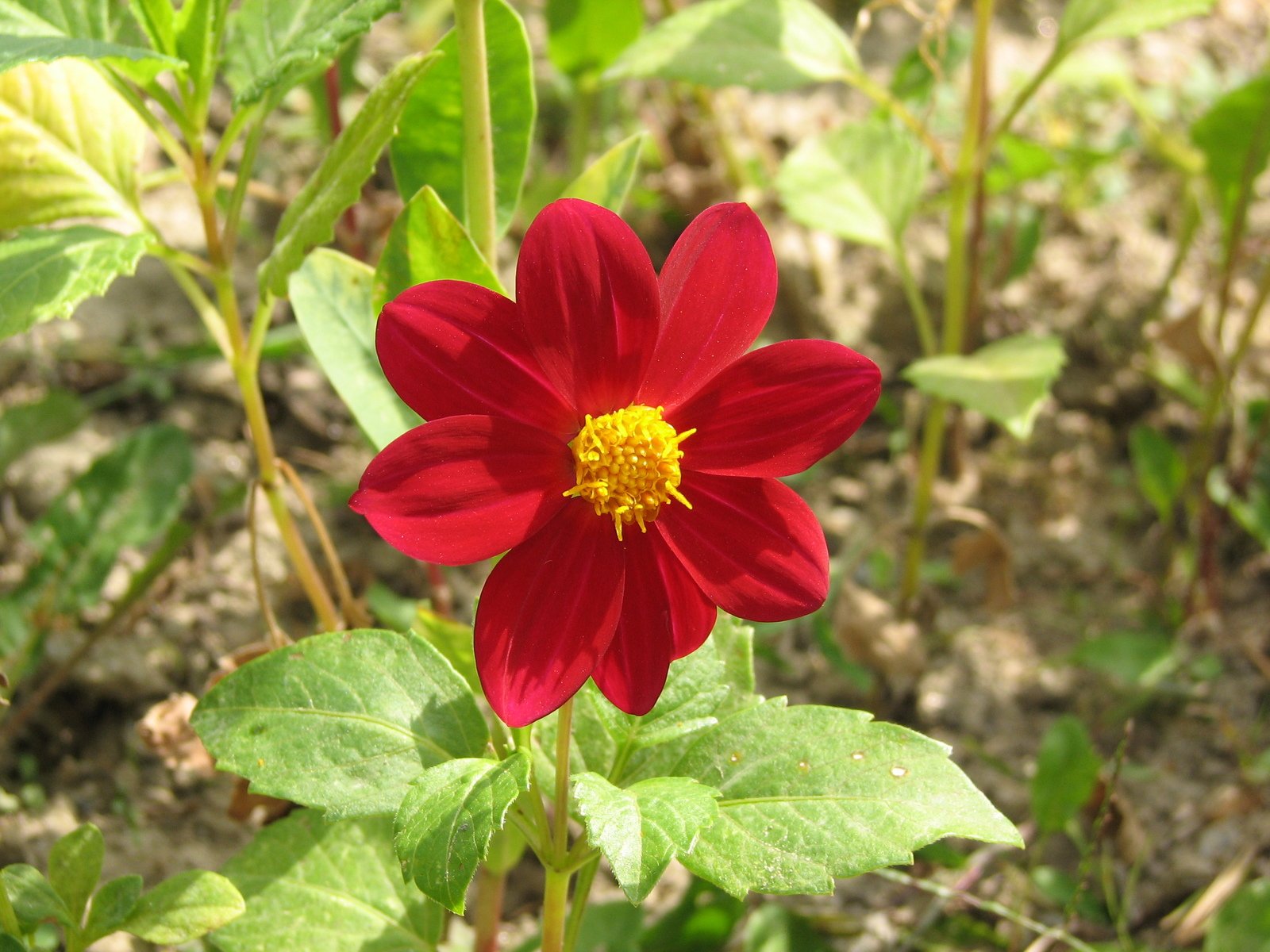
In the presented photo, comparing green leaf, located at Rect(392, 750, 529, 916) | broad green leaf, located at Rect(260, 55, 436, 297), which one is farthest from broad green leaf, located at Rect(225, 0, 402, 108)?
green leaf, located at Rect(392, 750, 529, 916)

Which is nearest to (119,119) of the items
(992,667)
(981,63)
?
(981,63)

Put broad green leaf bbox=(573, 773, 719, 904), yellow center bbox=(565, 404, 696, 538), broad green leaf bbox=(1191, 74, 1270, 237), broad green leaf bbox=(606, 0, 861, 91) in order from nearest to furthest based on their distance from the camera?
1. broad green leaf bbox=(573, 773, 719, 904)
2. yellow center bbox=(565, 404, 696, 538)
3. broad green leaf bbox=(606, 0, 861, 91)
4. broad green leaf bbox=(1191, 74, 1270, 237)

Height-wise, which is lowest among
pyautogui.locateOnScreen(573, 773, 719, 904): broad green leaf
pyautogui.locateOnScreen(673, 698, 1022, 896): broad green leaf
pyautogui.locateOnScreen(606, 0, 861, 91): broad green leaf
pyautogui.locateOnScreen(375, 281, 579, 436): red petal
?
pyautogui.locateOnScreen(673, 698, 1022, 896): broad green leaf

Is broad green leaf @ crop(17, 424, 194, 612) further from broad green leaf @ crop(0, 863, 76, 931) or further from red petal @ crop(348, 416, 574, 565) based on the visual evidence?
red petal @ crop(348, 416, 574, 565)

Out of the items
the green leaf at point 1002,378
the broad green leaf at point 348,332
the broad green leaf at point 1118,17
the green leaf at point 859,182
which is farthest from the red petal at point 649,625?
the broad green leaf at point 1118,17

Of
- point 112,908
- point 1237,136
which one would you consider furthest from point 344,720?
point 1237,136

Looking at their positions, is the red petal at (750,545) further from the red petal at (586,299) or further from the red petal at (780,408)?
the red petal at (586,299)

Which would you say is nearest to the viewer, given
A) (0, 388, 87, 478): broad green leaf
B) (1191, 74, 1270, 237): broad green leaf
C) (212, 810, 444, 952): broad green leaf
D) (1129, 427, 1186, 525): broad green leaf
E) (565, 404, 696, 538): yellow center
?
(565, 404, 696, 538): yellow center
